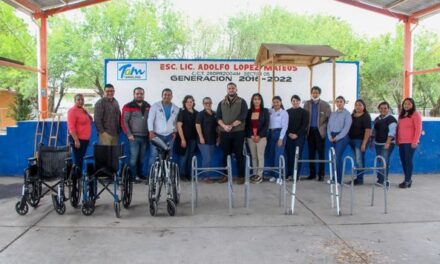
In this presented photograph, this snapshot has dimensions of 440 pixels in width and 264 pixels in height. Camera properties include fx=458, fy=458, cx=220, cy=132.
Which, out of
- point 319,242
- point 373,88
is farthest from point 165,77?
point 373,88

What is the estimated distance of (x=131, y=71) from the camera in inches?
456

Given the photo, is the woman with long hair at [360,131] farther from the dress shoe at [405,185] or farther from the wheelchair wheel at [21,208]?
the wheelchair wheel at [21,208]

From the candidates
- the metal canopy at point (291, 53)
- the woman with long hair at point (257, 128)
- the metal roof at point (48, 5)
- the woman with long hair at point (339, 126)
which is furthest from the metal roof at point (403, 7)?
the metal roof at point (48, 5)

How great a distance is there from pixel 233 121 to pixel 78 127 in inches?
109

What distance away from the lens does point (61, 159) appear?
648 centimetres

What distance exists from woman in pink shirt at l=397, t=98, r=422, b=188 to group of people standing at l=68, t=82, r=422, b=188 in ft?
0.05

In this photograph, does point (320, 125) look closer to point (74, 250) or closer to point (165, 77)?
point (165, 77)

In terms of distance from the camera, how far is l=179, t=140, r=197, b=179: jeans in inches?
350

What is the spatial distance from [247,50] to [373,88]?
1008cm

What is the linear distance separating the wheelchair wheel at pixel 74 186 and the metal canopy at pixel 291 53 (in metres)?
4.44

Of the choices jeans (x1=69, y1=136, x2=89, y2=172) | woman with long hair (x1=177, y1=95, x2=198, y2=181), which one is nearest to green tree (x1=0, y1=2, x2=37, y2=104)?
jeans (x1=69, y1=136, x2=89, y2=172)

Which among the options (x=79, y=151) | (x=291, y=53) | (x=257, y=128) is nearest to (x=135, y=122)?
(x=79, y=151)

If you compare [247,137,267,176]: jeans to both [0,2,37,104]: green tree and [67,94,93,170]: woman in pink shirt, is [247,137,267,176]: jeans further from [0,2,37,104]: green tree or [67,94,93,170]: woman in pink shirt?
[0,2,37,104]: green tree

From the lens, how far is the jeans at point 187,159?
8.88 metres
